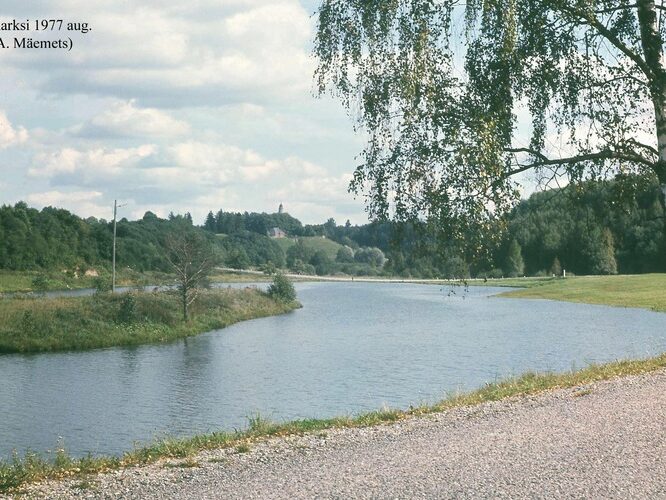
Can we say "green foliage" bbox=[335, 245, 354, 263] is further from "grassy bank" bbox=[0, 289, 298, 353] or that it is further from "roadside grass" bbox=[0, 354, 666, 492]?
"roadside grass" bbox=[0, 354, 666, 492]

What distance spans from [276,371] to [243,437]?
22.1 m

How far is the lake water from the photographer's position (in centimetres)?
2323

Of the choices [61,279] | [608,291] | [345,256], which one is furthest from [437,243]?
[345,256]

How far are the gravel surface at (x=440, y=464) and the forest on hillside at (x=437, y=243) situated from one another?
3.14 m

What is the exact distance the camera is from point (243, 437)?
11461 millimetres

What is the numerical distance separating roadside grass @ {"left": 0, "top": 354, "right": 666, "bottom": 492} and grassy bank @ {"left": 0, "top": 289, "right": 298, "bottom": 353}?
3282 cm

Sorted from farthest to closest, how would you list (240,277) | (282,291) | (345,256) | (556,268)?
(345,256) < (240,277) < (556,268) < (282,291)

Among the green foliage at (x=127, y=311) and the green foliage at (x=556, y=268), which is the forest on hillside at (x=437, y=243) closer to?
the green foliage at (x=556, y=268)

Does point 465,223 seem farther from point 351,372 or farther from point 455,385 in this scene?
point 351,372

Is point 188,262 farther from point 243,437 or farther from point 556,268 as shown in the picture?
point 556,268

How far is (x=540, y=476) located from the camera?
8500mm

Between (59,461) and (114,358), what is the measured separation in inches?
1209

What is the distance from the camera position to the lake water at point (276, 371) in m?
23.2

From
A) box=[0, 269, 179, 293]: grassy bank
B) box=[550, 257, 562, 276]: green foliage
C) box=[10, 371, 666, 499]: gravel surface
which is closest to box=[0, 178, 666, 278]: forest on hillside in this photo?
box=[550, 257, 562, 276]: green foliage
